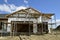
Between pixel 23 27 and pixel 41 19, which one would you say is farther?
pixel 23 27

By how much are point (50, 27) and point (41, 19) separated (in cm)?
256

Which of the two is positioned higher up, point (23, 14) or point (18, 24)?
point (23, 14)

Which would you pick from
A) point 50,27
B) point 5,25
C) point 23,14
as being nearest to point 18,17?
point 23,14

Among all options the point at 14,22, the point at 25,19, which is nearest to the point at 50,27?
the point at 25,19

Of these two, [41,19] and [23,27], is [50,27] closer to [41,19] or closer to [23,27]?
[41,19]

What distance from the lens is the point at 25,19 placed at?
31.0 m

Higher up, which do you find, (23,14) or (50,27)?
(23,14)

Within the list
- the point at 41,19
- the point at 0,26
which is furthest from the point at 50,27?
the point at 0,26

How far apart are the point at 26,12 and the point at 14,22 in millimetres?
2997

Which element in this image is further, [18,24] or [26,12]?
[18,24]

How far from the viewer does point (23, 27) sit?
3278 centimetres

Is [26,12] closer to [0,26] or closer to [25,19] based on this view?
[25,19]

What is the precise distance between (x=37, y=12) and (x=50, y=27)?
3.95m

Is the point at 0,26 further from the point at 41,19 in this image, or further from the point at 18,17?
the point at 41,19
